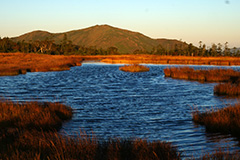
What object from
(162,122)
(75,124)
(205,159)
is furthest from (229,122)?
(75,124)

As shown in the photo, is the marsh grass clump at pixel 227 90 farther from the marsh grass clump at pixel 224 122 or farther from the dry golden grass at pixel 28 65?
the dry golden grass at pixel 28 65

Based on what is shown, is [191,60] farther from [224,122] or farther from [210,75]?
[224,122]

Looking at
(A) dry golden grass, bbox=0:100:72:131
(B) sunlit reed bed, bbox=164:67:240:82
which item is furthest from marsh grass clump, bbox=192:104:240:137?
(B) sunlit reed bed, bbox=164:67:240:82

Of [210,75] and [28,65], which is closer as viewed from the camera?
[210,75]

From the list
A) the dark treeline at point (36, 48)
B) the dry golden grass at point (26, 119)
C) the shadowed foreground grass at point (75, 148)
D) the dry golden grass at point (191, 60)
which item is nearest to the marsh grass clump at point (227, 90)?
the shadowed foreground grass at point (75, 148)

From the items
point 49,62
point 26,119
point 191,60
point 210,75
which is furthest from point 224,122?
point 191,60

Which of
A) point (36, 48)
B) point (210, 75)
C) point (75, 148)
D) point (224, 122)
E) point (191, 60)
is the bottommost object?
point (224, 122)

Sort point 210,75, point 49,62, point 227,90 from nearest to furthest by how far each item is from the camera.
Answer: point 227,90 → point 210,75 → point 49,62

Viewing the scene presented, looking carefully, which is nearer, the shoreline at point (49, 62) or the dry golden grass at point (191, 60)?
the shoreline at point (49, 62)

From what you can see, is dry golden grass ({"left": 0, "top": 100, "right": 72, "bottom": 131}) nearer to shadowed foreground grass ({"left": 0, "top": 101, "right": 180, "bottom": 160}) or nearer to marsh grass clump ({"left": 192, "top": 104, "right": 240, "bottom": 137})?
shadowed foreground grass ({"left": 0, "top": 101, "right": 180, "bottom": 160})

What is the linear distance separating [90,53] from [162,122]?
15090cm

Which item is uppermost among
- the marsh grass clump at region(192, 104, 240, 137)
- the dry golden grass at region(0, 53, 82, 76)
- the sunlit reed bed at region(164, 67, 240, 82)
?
the dry golden grass at region(0, 53, 82, 76)

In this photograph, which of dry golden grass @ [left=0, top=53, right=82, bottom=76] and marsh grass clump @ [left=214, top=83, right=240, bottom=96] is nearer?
marsh grass clump @ [left=214, top=83, right=240, bottom=96]

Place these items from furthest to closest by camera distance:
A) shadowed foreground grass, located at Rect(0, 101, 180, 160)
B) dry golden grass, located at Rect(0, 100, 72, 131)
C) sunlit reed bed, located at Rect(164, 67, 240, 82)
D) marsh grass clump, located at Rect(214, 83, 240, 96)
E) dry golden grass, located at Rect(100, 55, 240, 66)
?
dry golden grass, located at Rect(100, 55, 240, 66) → sunlit reed bed, located at Rect(164, 67, 240, 82) → marsh grass clump, located at Rect(214, 83, 240, 96) → dry golden grass, located at Rect(0, 100, 72, 131) → shadowed foreground grass, located at Rect(0, 101, 180, 160)
